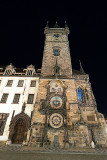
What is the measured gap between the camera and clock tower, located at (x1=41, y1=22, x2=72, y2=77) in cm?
2111

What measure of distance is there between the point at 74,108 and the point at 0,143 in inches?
455

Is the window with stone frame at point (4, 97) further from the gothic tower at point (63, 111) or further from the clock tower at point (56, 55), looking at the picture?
the clock tower at point (56, 55)

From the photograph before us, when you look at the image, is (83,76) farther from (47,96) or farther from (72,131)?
(72,131)

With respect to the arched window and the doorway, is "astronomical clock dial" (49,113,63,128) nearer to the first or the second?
the doorway

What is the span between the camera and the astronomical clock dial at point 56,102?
16087mm

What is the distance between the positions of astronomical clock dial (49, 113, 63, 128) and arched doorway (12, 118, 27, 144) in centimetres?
435

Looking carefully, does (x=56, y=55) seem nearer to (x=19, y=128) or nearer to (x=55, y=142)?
(x=19, y=128)


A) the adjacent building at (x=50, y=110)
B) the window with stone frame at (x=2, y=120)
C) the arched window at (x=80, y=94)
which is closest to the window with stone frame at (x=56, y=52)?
the adjacent building at (x=50, y=110)

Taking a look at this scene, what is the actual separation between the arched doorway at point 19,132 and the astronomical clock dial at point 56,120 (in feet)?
14.3

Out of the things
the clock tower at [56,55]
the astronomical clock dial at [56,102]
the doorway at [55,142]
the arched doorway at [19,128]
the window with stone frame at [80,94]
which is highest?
the clock tower at [56,55]

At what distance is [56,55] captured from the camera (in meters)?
23.8

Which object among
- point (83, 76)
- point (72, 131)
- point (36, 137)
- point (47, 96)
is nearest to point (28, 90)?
point (47, 96)

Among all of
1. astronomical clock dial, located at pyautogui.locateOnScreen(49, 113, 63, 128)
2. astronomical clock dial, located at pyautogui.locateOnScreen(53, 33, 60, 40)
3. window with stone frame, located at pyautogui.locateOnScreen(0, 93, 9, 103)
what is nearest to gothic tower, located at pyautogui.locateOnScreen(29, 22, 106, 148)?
astronomical clock dial, located at pyautogui.locateOnScreen(49, 113, 63, 128)

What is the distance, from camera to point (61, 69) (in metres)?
21.5
